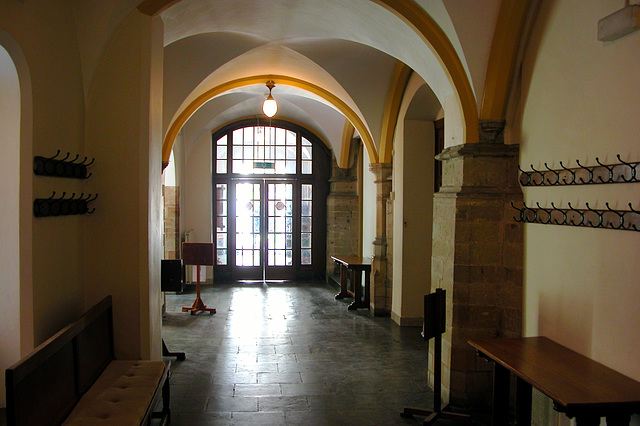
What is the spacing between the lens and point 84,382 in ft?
11.1

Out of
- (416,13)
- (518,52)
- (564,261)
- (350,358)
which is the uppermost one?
(416,13)

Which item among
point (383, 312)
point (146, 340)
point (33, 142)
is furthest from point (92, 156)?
point (383, 312)

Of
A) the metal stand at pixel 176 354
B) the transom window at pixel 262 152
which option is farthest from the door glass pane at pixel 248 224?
the metal stand at pixel 176 354

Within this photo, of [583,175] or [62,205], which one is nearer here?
[583,175]

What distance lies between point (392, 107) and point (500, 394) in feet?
16.2

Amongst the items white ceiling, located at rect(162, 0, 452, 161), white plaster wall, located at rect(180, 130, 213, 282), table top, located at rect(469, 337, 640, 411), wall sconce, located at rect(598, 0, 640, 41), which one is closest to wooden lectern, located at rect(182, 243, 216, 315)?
white ceiling, located at rect(162, 0, 452, 161)

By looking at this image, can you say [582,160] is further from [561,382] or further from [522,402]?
[522,402]

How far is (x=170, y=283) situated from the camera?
550 cm

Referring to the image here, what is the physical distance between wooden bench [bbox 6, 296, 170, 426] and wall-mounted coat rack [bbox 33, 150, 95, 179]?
93 cm

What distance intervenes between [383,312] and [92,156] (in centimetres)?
544

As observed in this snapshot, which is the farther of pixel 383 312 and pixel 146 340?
pixel 383 312

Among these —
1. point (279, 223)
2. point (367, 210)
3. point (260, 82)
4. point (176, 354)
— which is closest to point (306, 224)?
point (279, 223)

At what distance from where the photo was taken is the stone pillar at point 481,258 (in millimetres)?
4316

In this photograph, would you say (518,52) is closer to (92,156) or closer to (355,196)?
(92,156)
